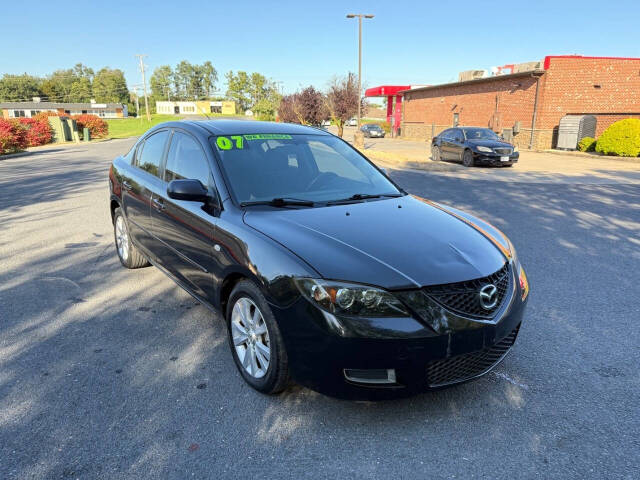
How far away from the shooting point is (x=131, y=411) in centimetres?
295

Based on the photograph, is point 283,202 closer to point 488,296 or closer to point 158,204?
point 158,204

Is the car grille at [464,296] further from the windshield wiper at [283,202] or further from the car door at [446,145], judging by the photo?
the car door at [446,145]

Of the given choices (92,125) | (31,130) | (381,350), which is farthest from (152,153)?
(92,125)

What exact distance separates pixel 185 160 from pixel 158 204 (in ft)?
1.70

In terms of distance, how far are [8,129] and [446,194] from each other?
971 inches

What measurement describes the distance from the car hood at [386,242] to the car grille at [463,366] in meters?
0.43

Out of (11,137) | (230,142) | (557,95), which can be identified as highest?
(557,95)

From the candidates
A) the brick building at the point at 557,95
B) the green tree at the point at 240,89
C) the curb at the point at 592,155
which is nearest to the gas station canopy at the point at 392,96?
the brick building at the point at 557,95

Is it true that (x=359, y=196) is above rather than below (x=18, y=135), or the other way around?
above

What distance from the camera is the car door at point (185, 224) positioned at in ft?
11.8

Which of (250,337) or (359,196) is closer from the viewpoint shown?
(250,337)

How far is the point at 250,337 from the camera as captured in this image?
3.17 metres

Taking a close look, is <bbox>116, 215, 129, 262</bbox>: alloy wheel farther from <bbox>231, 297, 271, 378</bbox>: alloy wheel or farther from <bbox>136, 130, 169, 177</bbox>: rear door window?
<bbox>231, 297, 271, 378</bbox>: alloy wheel

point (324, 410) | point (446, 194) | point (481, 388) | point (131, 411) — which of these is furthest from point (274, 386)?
point (446, 194)
